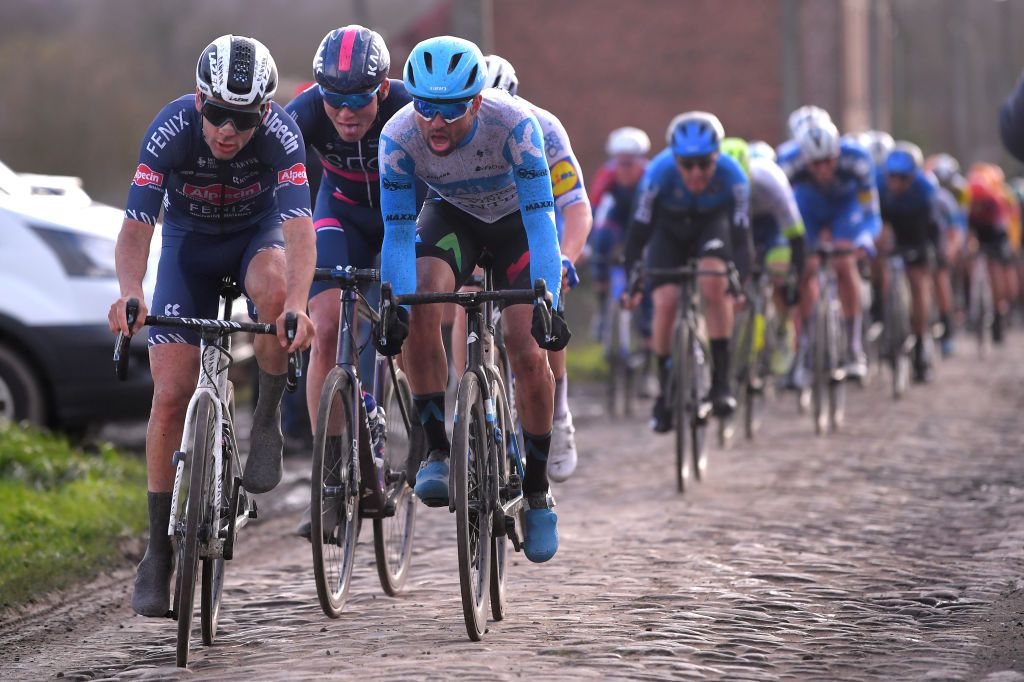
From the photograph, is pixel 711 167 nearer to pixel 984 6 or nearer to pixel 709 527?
pixel 709 527

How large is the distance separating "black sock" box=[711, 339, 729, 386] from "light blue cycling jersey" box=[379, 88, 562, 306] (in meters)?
4.53

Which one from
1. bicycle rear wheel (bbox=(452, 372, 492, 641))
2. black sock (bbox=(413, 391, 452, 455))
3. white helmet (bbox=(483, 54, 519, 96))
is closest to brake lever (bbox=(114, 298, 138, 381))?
bicycle rear wheel (bbox=(452, 372, 492, 641))

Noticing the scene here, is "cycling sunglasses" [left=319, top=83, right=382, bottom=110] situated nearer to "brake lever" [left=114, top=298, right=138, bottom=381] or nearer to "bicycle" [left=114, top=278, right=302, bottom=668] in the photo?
"bicycle" [left=114, top=278, right=302, bottom=668]

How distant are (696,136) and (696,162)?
21 cm

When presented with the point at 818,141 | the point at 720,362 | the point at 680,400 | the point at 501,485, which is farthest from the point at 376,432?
the point at 818,141

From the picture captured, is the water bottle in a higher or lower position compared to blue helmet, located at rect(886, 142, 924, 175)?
lower

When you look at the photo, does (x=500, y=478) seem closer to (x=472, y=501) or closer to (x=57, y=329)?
(x=472, y=501)

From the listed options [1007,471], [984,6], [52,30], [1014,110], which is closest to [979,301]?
[1007,471]

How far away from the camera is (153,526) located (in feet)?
20.3

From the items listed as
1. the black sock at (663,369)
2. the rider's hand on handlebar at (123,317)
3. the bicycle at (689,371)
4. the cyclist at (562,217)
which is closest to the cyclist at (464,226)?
the cyclist at (562,217)

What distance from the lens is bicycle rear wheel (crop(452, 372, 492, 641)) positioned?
19.4 feet

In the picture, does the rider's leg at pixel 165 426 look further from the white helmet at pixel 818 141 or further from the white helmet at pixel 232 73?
the white helmet at pixel 818 141

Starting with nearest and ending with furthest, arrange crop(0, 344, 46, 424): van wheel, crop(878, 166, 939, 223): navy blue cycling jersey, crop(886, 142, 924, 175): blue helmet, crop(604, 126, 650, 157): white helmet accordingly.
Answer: crop(0, 344, 46, 424): van wheel → crop(604, 126, 650, 157): white helmet → crop(886, 142, 924, 175): blue helmet → crop(878, 166, 939, 223): navy blue cycling jersey

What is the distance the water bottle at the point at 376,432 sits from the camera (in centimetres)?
695
